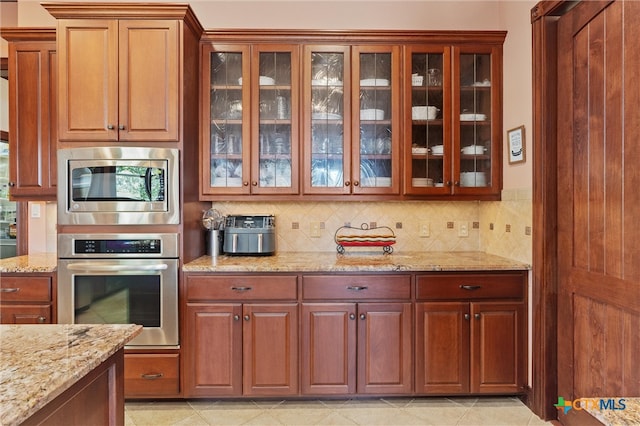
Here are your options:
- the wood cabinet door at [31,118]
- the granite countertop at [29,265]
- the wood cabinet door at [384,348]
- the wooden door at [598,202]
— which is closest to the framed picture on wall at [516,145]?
the wooden door at [598,202]

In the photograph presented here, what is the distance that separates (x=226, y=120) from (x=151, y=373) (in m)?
1.73

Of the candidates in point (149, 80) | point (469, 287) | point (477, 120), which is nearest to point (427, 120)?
point (477, 120)

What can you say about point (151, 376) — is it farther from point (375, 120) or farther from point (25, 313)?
point (375, 120)

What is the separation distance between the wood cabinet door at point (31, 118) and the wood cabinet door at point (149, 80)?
74cm

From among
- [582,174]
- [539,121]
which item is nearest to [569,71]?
[539,121]

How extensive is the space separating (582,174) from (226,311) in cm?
216

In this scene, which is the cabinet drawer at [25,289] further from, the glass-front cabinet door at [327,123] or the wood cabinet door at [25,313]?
the glass-front cabinet door at [327,123]

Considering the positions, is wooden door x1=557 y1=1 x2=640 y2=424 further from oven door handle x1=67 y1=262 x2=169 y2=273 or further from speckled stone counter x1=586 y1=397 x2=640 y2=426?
oven door handle x1=67 y1=262 x2=169 y2=273

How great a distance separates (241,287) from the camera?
2312 mm

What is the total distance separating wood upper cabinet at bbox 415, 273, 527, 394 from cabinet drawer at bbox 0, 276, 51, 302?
233 cm

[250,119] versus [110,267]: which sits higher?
[250,119]

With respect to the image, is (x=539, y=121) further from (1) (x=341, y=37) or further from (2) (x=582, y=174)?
(1) (x=341, y=37)

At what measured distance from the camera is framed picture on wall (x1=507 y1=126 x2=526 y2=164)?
2.39 meters

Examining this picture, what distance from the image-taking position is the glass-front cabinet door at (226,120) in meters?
2.65
